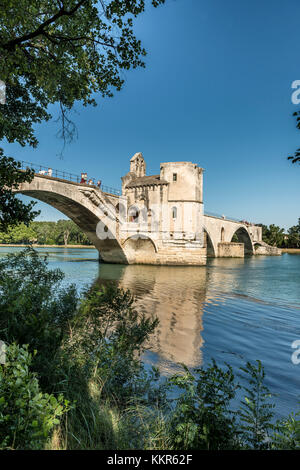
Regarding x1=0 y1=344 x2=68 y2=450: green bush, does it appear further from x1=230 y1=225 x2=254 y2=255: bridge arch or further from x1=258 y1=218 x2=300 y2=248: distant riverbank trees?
x1=258 y1=218 x2=300 y2=248: distant riverbank trees

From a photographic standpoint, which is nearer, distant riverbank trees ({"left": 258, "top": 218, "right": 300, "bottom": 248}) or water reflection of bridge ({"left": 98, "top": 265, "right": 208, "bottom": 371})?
water reflection of bridge ({"left": 98, "top": 265, "right": 208, "bottom": 371})

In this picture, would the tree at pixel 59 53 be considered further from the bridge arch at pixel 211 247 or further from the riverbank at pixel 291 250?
the riverbank at pixel 291 250

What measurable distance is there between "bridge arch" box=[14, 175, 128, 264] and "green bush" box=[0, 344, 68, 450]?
19263mm

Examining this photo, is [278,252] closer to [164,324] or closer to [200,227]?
[200,227]

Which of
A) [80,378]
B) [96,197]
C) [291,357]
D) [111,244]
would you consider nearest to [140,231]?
[111,244]

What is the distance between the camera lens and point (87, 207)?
25.1 meters

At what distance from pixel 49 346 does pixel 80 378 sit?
507 mm

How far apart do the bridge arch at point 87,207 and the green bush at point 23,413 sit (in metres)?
19.3

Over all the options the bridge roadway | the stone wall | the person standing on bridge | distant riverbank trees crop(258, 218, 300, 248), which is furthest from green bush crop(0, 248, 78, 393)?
distant riverbank trees crop(258, 218, 300, 248)

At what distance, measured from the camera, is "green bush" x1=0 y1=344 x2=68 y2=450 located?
1741 millimetres

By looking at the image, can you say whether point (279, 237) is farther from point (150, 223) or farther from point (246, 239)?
point (150, 223)

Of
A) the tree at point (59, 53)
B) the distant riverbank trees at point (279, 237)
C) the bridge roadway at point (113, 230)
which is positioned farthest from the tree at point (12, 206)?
the distant riverbank trees at point (279, 237)

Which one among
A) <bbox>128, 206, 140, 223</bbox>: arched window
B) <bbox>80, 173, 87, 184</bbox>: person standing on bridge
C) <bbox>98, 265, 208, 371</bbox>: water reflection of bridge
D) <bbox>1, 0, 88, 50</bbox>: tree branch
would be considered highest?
<bbox>80, 173, 87, 184</bbox>: person standing on bridge

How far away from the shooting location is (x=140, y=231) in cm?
3055
